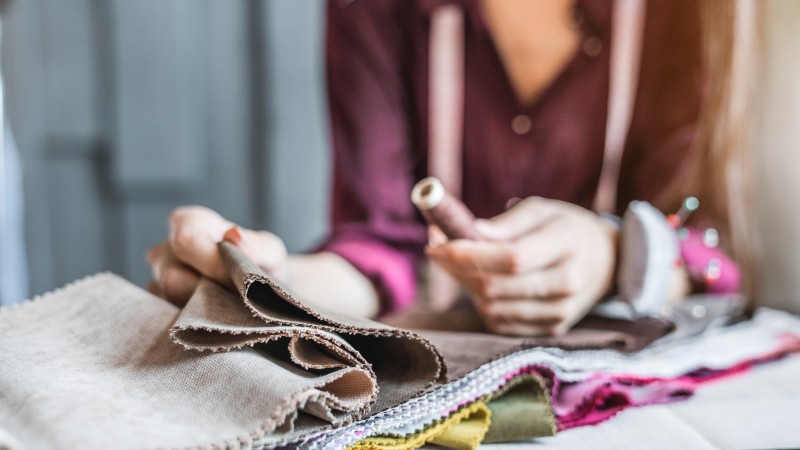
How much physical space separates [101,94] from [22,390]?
4.29ft

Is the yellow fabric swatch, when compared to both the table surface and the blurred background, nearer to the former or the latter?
the table surface

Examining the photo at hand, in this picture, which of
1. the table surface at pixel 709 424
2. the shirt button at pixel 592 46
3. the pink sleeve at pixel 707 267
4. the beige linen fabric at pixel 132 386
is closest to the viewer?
the beige linen fabric at pixel 132 386

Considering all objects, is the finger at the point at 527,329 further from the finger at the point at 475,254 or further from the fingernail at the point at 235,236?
the fingernail at the point at 235,236

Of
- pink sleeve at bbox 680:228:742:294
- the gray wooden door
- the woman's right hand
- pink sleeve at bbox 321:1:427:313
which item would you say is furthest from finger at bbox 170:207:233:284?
the gray wooden door

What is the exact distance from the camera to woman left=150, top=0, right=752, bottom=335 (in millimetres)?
646

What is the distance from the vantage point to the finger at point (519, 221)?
0.49m

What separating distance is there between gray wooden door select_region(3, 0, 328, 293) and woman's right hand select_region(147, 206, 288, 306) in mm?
1010

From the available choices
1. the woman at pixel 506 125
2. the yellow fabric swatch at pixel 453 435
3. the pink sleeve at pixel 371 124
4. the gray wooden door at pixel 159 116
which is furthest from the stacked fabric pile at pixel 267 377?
the gray wooden door at pixel 159 116

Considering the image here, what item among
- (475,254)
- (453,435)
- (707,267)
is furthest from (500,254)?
(707,267)

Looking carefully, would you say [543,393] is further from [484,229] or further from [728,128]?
[728,128]

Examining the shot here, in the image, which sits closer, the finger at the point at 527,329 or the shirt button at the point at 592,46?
the finger at the point at 527,329

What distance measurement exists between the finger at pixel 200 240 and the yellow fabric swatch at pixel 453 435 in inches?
5.2

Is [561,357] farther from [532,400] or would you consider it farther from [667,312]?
[667,312]

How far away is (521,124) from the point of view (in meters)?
0.85
